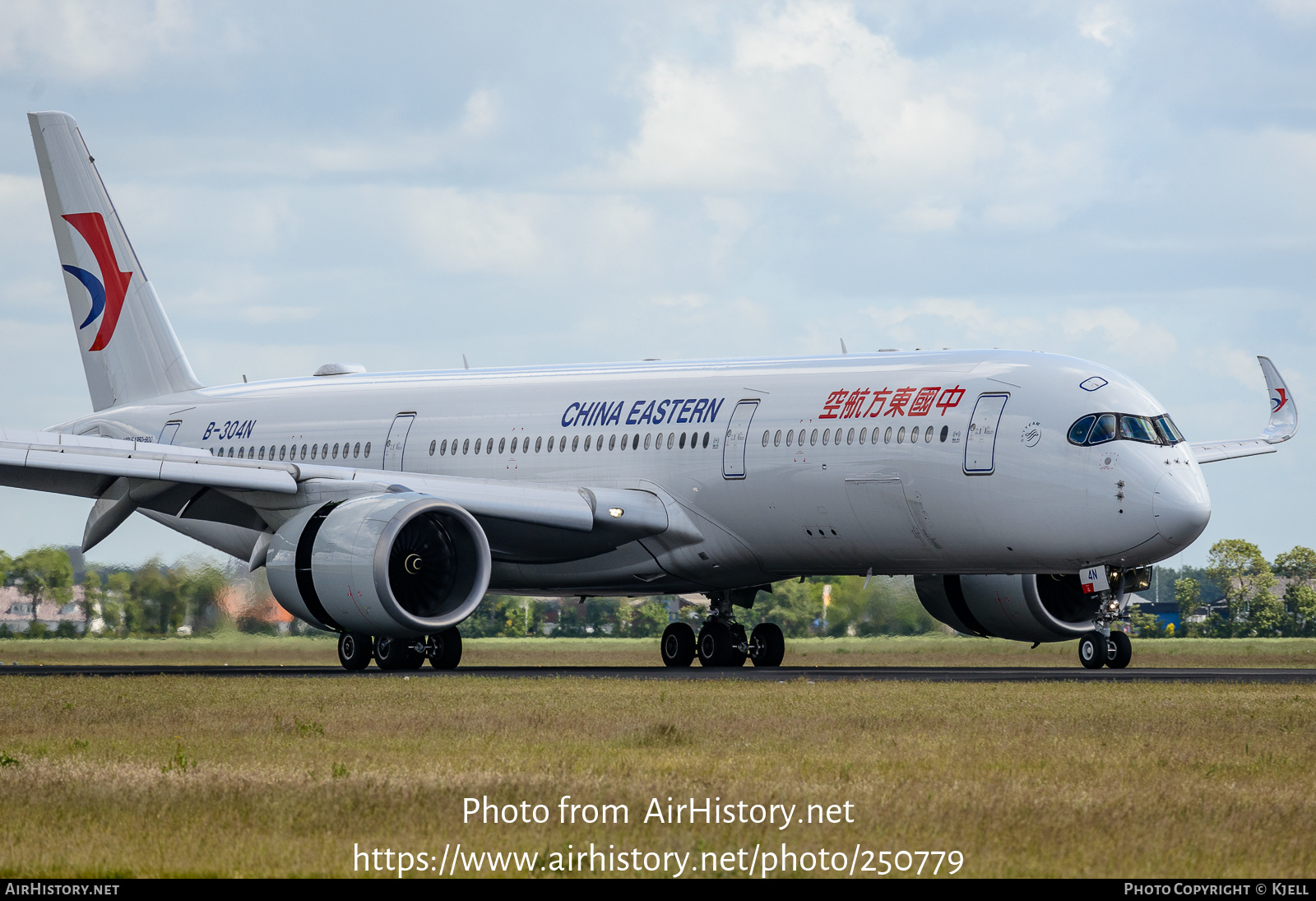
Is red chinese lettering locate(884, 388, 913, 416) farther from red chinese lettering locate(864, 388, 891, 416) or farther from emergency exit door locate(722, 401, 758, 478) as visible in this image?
emergency exit door locate(722, 401, 758, 478)

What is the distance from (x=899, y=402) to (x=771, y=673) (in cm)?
397

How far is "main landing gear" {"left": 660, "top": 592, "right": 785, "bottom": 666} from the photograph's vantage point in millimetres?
27844

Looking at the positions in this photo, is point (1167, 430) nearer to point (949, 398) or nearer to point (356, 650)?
point (949, 398)

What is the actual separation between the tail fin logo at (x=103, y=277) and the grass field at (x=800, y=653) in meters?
6.02

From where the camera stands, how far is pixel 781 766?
1180 centimetres

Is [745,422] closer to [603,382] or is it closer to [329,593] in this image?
[603,382]

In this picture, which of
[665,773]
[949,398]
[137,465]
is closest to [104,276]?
[137,465]

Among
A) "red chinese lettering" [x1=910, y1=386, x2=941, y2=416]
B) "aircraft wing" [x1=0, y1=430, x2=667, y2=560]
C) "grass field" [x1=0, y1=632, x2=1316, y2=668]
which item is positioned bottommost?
"grass field" [x1=0, y1=632, x2=1316, y2=668]

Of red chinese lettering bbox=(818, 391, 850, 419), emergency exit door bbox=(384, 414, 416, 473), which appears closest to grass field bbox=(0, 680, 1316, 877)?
red chinese lettering bbox=(818, 391, 850, 419)

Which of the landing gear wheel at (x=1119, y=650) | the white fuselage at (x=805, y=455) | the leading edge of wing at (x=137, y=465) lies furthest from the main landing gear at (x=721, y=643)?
the leading edge of wing at (x=137, y=465)

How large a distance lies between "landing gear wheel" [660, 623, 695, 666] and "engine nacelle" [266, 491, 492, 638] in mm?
5349

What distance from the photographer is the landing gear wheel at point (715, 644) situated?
91.1 feet

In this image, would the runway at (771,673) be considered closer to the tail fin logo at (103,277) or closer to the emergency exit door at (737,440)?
the emergency exit door at (737,440)

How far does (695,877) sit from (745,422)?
1739cm
